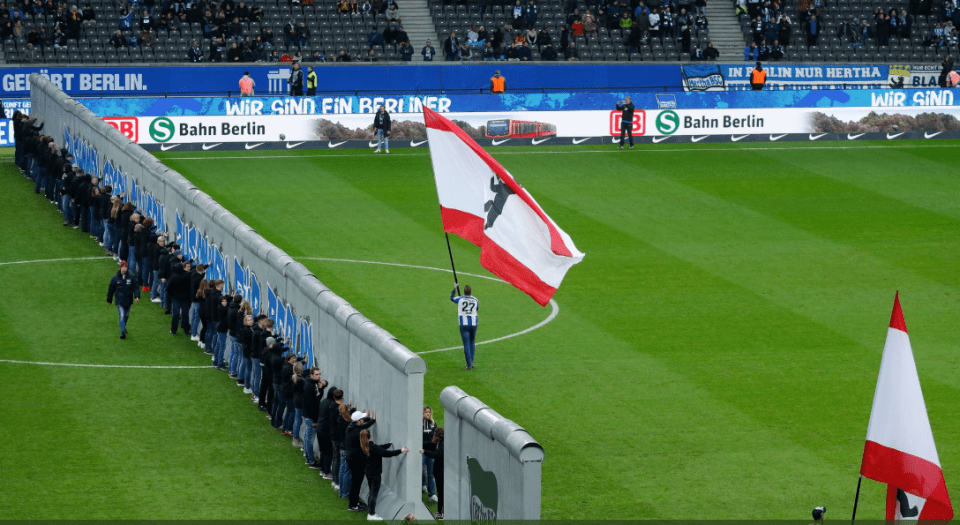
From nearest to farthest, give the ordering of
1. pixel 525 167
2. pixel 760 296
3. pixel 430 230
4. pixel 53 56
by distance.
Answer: pixel 760 296, pixel 430 230, pixel 525 167, pixel 53 56

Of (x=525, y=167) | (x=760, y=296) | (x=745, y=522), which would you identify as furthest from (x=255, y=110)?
(x=745, y=522)

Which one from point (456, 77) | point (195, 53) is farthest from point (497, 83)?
point (195, 53)

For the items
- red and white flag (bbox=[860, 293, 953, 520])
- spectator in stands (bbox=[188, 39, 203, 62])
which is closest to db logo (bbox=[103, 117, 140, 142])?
spectator in stands (bbox=[188, 39, 203, 62])

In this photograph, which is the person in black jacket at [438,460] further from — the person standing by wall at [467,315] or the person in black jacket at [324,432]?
the person standing by wall at [467,315]

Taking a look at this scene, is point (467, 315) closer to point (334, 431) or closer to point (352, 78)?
point (334, 431)

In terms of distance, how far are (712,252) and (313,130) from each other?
17.5 m

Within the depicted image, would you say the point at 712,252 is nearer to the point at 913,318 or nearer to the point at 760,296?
the point at 760,296

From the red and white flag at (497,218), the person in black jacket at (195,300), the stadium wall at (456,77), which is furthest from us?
the stadium wall at (456,77)

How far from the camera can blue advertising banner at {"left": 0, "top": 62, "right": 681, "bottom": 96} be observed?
52.7 metres

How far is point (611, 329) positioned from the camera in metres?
25.9

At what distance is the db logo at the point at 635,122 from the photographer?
4797 cm

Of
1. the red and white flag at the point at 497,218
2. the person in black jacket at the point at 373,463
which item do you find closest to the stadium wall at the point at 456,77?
the red and white flag at the point at 497,218

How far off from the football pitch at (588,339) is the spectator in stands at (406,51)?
14201mm

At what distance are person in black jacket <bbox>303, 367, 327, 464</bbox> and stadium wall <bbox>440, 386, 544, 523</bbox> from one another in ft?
12.5
